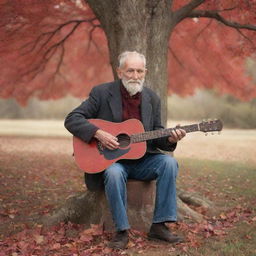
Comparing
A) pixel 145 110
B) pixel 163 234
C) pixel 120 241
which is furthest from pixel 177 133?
pixel 120 241

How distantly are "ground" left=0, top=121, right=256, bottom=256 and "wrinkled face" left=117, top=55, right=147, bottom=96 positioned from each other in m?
1.47

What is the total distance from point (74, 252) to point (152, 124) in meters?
1.47

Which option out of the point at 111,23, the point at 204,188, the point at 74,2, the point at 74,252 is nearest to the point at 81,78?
the point at 74,2

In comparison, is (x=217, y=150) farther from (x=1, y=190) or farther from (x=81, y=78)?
(x=1, y=190)

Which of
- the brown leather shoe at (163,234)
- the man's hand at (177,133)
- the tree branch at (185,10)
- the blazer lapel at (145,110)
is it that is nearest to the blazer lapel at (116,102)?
the blazer lapel at (145,110)

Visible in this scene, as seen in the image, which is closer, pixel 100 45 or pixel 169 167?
pixel 169 167

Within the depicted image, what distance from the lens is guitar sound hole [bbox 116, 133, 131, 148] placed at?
166 inches

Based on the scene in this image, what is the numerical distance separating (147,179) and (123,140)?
469mm

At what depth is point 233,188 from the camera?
777cm

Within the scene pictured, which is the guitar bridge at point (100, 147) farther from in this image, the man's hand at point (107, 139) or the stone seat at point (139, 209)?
the stone seat at point (139, 209)

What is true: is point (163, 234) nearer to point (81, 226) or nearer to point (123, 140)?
point (123, 140)

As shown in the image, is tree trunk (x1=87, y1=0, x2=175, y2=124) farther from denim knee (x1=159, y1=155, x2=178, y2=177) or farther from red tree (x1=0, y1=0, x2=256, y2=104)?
denim knee (x1=159, y1=155, x2=178, y2=177)

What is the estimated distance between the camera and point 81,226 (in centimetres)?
481

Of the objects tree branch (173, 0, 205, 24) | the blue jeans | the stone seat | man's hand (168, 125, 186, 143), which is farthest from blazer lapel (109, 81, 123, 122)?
tree branch (173, 0, 205, 24)
